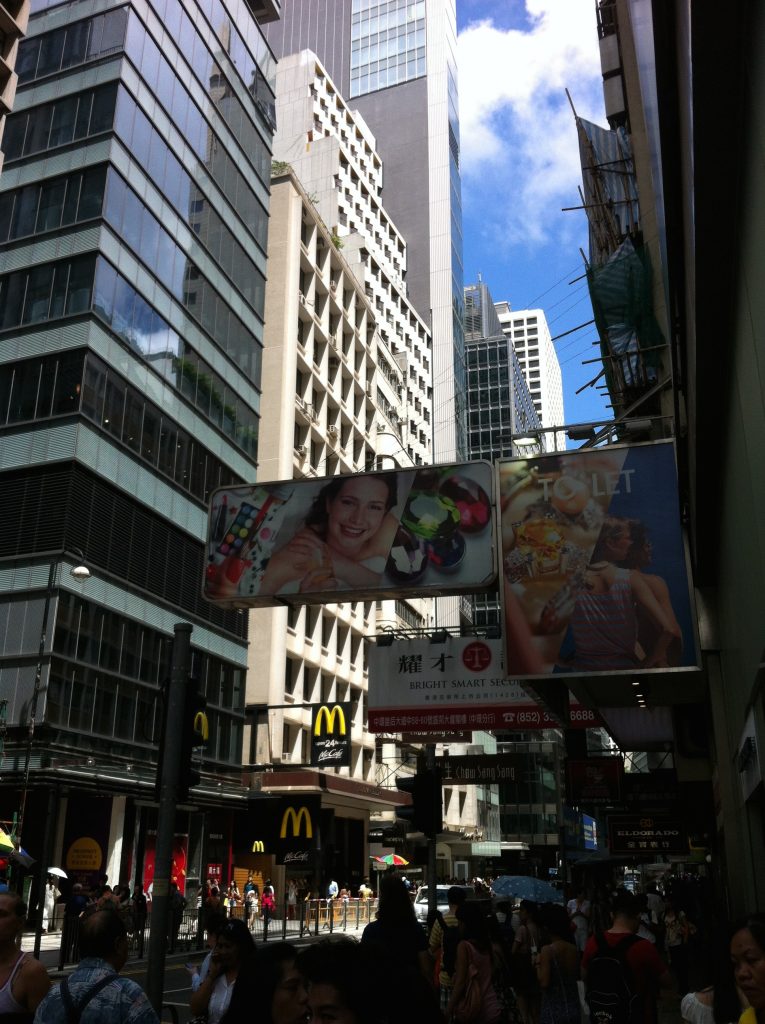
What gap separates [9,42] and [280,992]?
101ft

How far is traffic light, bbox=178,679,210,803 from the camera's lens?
25.1 ft

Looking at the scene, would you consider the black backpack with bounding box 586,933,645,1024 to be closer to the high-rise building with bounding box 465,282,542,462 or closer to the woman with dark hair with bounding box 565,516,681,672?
the woman with dark hair with bounding box 565,516,681,672

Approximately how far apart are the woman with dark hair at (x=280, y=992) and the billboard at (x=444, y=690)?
10640mm

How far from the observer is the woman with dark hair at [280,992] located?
442 cm

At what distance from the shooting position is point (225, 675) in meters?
37.8

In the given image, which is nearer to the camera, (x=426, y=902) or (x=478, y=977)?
(x=478, y=977)

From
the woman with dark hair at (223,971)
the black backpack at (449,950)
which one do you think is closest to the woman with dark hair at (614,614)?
the black backpack at (449,950)

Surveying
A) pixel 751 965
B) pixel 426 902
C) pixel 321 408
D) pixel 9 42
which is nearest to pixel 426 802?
pixel 751 965

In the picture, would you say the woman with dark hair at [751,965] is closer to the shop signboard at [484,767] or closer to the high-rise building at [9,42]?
the shop signboard at [484,767]

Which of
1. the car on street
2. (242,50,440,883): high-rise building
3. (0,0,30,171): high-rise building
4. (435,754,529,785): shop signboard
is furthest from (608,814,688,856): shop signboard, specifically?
(0,0,30,171): high-rise building

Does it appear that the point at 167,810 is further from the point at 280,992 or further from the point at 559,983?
the point at 559,983

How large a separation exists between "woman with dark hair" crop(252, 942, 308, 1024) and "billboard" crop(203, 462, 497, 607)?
266 inches

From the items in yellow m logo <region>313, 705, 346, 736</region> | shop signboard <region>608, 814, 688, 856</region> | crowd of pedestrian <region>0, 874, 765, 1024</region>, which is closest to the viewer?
crowd of pedestrian <region>0, 874, 765, 1024</region>

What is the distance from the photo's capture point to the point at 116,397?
3155cm
